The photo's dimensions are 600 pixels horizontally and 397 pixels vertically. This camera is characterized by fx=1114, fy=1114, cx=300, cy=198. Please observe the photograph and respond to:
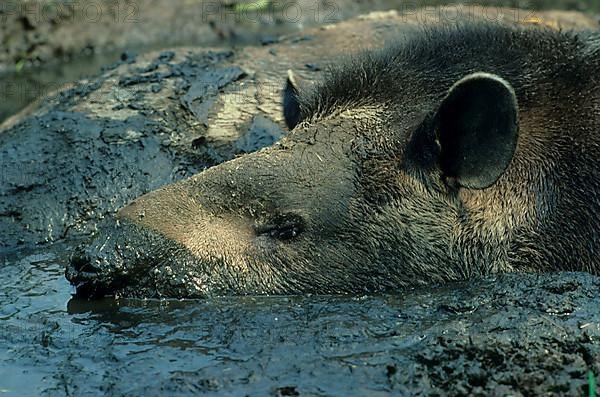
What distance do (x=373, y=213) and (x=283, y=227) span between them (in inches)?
20.8

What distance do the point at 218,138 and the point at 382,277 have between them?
10.0 ft

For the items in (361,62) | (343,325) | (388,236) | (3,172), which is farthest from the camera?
(3,172)

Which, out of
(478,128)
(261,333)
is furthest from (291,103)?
(261,333)

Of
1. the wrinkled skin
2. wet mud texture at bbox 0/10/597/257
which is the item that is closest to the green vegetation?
wet mud texture at bbox 0/10/597/257

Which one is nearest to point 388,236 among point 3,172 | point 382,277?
point 382,277

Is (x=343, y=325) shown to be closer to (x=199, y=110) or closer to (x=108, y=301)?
(x=108, y=301)

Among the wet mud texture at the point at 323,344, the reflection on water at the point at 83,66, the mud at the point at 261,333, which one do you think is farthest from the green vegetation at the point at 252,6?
the wet mud texture at the point at 323,344

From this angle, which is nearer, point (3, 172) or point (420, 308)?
point (420, 308)

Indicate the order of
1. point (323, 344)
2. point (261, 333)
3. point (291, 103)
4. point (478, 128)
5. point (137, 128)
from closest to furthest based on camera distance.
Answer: point (323, 344)
point (261, 333)
point (478, 128)
point (291, 103)
point (137, 128)

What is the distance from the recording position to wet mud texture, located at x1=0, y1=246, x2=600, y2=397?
5324 millimetres

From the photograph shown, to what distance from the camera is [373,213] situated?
21.1 feet

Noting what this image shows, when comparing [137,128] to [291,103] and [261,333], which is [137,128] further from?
[261,333]

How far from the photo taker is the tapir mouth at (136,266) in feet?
20.8

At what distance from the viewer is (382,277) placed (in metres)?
6.42
